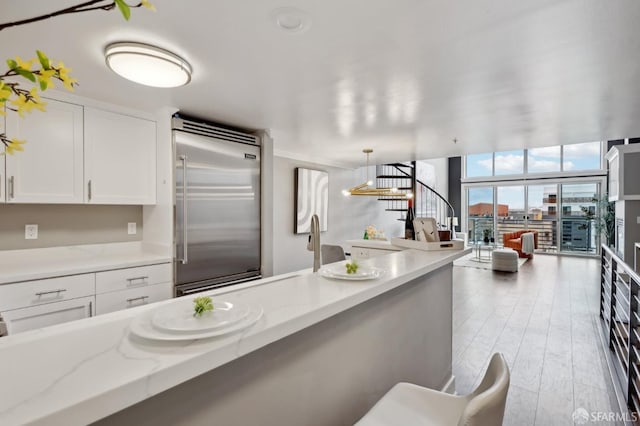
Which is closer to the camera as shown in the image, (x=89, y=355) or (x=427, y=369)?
(x=89, y=355)

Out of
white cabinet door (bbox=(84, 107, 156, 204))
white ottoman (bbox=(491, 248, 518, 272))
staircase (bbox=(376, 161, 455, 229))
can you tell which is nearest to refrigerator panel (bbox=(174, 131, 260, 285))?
white cabinet door (bbox=(84, 107, 156, 204))

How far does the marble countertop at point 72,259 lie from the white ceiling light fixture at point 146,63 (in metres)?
1.41

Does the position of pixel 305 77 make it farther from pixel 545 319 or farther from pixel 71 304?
pixel 545 319

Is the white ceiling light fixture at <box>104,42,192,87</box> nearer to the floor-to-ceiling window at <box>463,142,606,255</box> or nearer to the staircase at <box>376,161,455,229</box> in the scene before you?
the staircase at <box>376,161,455,229</box>

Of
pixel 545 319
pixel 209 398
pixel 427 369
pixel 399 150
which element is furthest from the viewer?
pixel 399 150

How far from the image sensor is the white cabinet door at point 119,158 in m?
2.68

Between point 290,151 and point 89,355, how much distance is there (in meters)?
4.65

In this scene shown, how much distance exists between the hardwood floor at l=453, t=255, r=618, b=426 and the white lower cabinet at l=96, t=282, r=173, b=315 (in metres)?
2.51

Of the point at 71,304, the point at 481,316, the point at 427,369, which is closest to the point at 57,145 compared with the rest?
the point at 71,304

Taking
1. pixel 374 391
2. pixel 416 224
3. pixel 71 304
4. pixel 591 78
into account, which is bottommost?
pixel 374 391

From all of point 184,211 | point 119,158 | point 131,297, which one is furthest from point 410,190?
point 131,297

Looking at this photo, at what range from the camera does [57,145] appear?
98.0 inches

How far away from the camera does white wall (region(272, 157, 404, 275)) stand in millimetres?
5254

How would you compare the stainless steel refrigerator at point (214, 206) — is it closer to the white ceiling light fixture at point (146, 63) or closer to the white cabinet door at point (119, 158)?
the white cabinet door at point (119, 158)
